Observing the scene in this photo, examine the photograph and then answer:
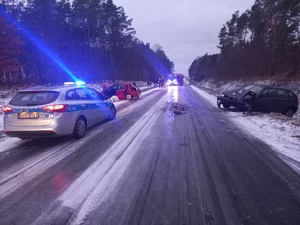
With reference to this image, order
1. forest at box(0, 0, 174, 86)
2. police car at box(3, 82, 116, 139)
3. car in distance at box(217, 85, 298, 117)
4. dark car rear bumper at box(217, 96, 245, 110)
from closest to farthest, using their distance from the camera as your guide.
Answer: police car at box(3, 82, 116, 139), car in distance at box(217, 85, 298, 117), dark car rear bumper at box(217, 96, 245, 110), forest at box(0, 0, 174, 86)

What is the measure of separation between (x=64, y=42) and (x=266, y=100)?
27.3 metres

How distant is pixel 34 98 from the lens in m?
7.00

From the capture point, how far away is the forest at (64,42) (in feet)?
82.6

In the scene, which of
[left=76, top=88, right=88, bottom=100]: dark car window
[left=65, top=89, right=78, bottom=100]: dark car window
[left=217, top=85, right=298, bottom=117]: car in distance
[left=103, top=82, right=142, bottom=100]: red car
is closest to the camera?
[left=65, top=89, right=78, bottom=100]: dark car window

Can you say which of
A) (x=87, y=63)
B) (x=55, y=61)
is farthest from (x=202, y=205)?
(x=87, y=63)

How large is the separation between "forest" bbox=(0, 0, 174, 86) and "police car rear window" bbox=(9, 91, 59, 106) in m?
12.6

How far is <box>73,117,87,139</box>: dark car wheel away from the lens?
7621mm

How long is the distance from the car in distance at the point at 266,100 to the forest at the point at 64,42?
16483mm

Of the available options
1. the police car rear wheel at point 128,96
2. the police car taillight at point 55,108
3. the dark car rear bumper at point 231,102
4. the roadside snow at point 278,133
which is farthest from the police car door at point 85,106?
the police car rear wheel at point 128,96

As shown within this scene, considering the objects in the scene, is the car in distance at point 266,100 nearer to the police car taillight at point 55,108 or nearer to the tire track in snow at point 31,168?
the tire track in snow at point 31,168

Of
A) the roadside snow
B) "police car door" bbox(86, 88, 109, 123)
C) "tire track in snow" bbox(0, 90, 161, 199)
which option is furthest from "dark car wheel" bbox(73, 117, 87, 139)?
the roadside snow

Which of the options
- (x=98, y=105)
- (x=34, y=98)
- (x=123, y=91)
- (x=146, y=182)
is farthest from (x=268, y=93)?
(x=123, y=91)

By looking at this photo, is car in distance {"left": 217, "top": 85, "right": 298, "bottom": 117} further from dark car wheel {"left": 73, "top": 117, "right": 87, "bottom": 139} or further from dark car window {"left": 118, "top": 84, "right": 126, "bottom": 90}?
dark car window {"left": 118, "top": 84, "right": 126, "bottom": 90}

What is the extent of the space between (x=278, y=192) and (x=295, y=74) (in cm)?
2477
